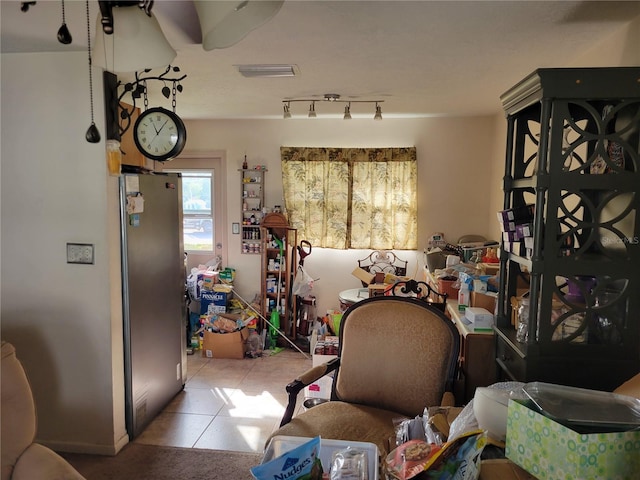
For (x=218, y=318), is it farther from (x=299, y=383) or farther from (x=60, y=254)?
(x=299, y=383)

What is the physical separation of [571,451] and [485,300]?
168 cm

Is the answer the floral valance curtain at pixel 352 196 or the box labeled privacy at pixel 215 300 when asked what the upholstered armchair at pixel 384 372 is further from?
the box labeled privacy at pixel 215 300

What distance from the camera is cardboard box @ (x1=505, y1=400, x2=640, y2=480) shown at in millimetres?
903

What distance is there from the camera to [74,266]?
2.53 m

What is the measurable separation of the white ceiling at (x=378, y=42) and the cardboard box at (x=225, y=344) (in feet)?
7.46

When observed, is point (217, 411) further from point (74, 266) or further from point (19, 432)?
point (19, 432)

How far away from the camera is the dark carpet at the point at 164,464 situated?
2.41 m

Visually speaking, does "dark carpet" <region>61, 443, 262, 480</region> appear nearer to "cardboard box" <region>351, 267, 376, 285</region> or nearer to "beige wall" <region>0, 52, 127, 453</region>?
"beige wall" <region>0, 52, 127, 453</region>

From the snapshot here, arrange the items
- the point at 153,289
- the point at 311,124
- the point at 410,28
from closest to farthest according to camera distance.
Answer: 1. the point at 410,28
2. the point at 153,289
3. the point at 311,124

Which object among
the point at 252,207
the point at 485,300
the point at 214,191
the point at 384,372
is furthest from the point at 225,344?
the point at 485,300

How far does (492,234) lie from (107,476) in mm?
3778

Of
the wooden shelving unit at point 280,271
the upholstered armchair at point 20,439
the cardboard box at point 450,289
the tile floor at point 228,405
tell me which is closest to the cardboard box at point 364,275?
the wooden shelving unit at point 280,271

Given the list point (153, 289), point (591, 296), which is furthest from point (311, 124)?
point (591, 296)

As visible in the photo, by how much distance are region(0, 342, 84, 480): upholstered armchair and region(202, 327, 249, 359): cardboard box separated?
2.70 m
